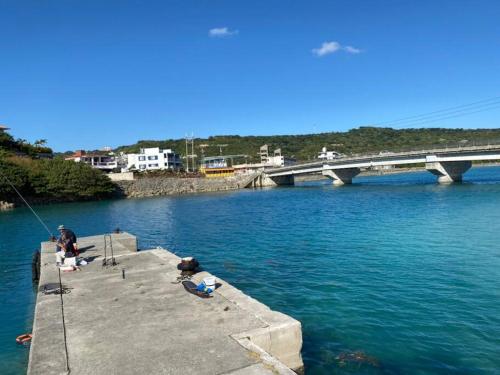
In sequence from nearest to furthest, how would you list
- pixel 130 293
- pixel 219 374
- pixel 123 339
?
pixel 219 374 → pixel 123 339 → pixel 130 293

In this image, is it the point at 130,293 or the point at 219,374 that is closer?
the point at 219,374

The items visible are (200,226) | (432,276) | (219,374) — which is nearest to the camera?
(219,374)

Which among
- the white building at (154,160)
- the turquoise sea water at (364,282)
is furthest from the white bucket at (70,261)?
the white building at (154,160)

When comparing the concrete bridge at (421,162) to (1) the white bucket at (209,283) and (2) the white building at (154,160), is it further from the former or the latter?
(1) the white bucket at (209,283)

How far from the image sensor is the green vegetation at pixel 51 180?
72.0 meters

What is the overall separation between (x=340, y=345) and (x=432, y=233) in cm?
1803

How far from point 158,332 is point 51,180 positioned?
3110 inches

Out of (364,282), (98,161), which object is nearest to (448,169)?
(364,282)

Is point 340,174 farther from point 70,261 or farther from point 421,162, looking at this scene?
point 70,261

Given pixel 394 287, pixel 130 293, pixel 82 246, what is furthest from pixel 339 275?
pixel 82 246

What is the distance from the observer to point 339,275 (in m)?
17.2

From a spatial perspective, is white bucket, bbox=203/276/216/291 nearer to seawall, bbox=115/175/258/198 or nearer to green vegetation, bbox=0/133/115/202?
green vegetation, bbox=0/133/115/202

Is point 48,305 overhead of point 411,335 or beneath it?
overhead

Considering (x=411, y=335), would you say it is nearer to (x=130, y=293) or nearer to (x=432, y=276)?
(x=432, y=276)
